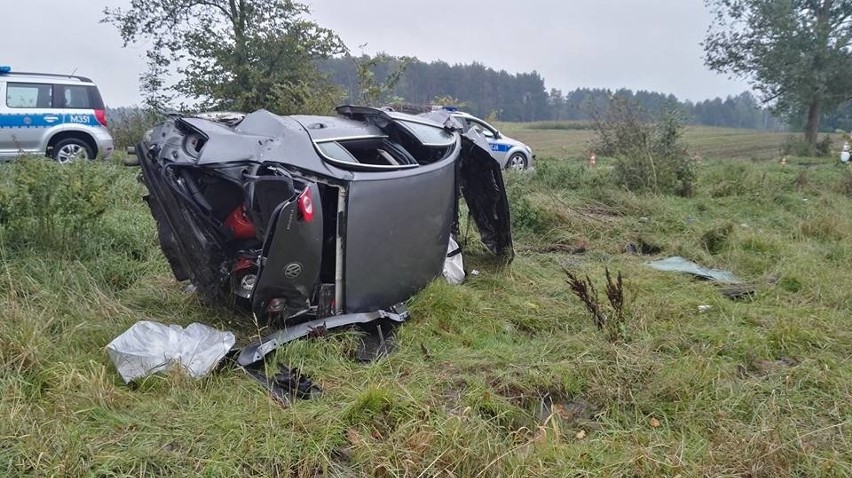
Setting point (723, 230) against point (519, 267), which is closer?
point (519, 267)

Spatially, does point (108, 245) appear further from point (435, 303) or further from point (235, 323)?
point (435, 303)

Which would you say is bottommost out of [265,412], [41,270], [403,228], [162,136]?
[265,412]

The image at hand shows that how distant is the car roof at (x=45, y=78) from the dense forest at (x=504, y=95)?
182 inches

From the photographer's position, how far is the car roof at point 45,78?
9266 mm

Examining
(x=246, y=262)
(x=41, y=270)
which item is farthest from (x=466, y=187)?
(x=41, y=270)

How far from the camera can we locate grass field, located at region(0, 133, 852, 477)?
223 centimetres

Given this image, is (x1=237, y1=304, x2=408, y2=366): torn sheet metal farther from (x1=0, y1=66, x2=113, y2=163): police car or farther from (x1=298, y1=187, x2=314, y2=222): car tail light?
(x1=0, y1=66, x2=113, y2=163): police car

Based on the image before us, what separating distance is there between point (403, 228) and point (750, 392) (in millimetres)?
1954

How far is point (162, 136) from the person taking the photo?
362cm

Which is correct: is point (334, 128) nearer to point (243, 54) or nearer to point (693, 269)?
point (693, 269)

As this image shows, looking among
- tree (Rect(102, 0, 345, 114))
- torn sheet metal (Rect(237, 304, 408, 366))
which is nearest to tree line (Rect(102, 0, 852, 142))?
tree (Rect(102, 0, 345, 114))

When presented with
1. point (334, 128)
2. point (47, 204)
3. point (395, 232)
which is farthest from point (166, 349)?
point (47, 204)

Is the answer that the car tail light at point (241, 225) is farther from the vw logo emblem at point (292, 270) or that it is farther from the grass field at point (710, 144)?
the grass field at point (710, 144)

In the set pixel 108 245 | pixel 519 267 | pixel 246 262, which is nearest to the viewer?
pixel 246 262
